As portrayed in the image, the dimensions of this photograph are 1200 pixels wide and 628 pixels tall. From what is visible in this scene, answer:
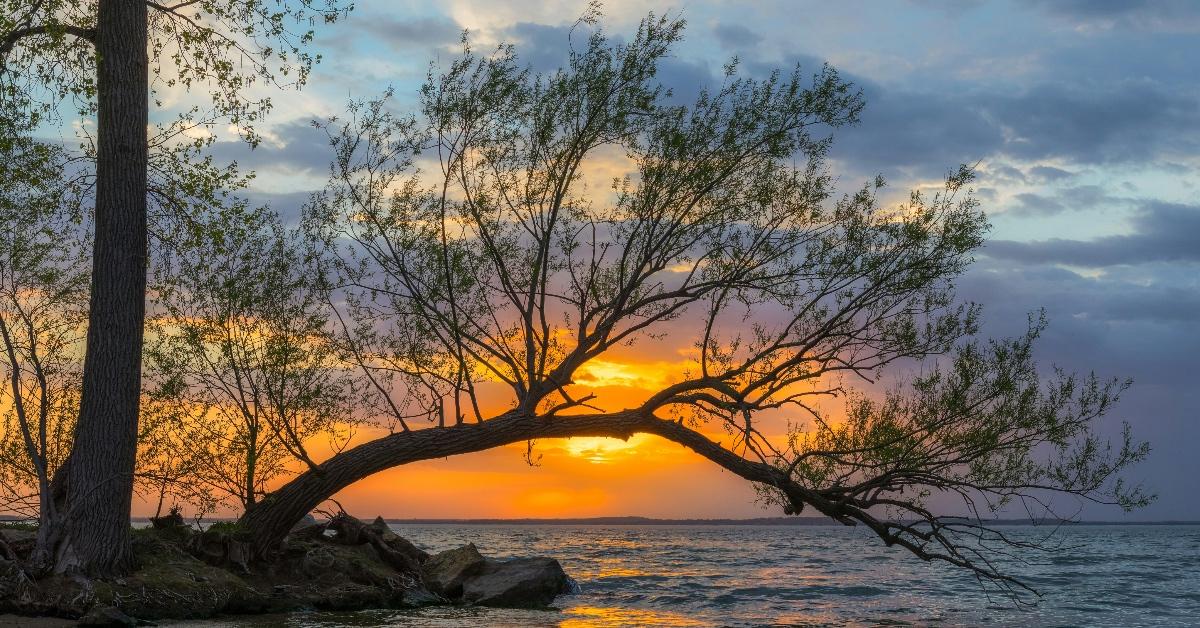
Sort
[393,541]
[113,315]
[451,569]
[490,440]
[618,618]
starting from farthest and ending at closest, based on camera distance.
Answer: [393,541] → [451,569] → [618,618] → [490,440] → [113,315]

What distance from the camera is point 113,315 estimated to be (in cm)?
1711

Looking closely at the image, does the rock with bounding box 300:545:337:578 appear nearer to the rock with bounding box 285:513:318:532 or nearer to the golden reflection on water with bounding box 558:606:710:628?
the rock with bounding box 285:513:318:532

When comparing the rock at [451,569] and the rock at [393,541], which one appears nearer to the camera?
the rock at [451,569]

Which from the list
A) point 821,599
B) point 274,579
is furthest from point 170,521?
point 821,599

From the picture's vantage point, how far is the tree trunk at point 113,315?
16.9 m

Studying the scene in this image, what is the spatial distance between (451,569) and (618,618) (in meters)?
5.23

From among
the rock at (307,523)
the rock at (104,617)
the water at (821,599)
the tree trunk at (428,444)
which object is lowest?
the water at (821,599)

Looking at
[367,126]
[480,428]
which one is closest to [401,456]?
[480,428]

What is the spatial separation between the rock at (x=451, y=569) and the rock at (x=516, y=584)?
18cm

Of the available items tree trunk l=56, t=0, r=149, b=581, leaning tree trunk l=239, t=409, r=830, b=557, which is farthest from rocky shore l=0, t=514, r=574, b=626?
leaning tree trunk l=239, t=409, r=830, b=557

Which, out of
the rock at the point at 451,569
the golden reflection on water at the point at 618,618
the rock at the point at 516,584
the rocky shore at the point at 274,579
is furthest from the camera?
the rock at the point at 451,569

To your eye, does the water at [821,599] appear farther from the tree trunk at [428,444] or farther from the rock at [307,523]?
the rock at [307,523]

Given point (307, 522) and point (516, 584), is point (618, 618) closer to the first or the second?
point (516, 584)

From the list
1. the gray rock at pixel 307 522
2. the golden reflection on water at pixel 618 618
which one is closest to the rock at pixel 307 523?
the gray rock at pixel 307 522
